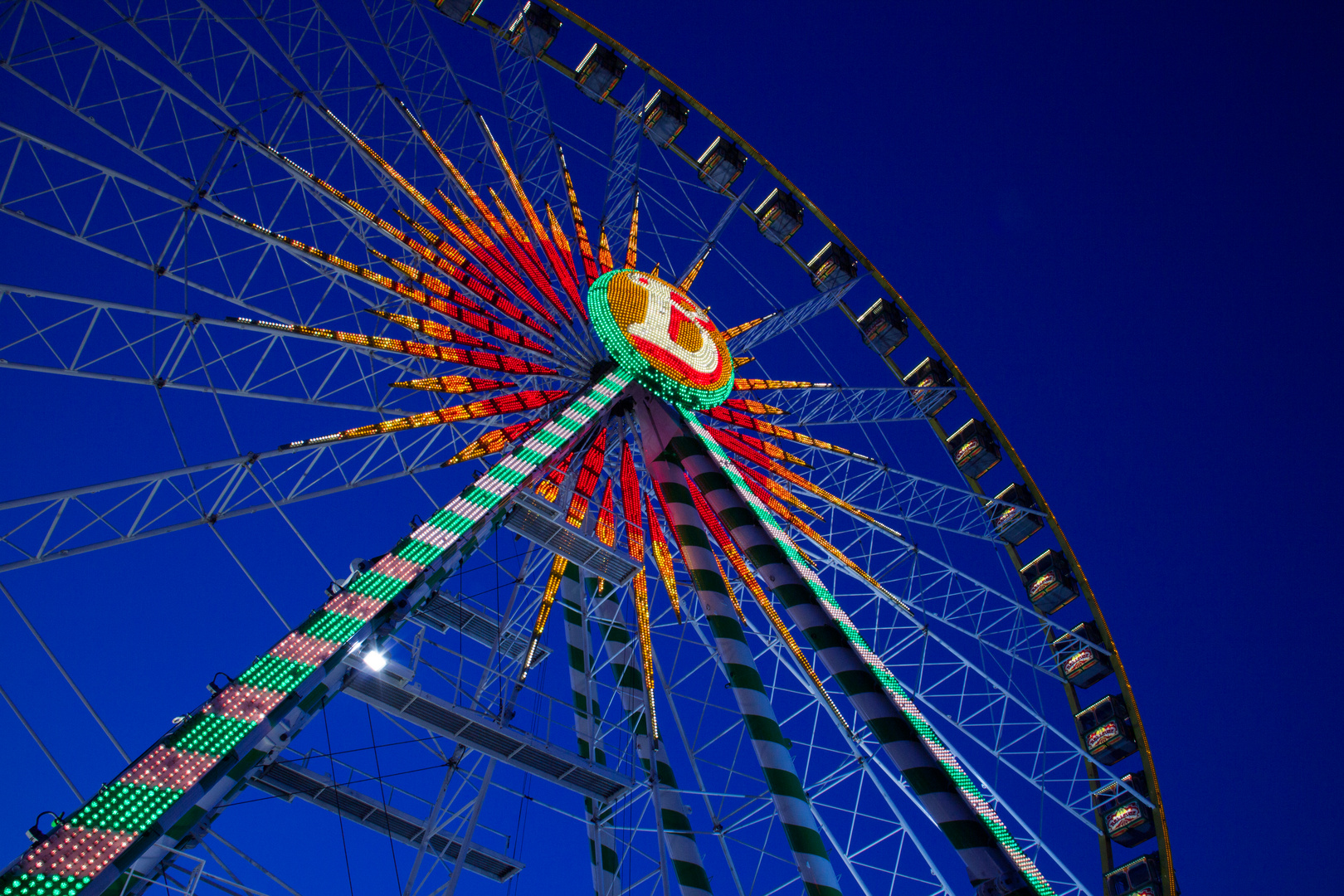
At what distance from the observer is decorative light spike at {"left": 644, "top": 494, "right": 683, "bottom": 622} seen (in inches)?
577

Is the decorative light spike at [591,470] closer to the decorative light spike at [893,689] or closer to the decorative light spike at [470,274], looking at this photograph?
the decorative light spike at [893,689]

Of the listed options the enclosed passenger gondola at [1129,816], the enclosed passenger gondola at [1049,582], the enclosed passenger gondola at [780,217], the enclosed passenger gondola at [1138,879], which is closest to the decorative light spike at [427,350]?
the enclosed passenger gondola at [780,217]

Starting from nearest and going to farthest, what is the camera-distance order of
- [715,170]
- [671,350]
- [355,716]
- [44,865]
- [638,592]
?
[44,865] → [638,592] → [671,350] → [715,170] → [355,716]

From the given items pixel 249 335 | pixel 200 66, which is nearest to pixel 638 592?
pixel 200 66

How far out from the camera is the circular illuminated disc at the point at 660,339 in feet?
47.2

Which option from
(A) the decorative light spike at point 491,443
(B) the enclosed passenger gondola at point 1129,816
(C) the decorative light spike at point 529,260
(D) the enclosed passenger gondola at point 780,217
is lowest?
(B) the enclosed passenger gondola at point 1129,816

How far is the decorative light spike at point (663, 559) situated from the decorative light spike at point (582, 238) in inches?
140

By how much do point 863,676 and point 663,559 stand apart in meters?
4.23

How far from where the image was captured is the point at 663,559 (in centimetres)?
1512

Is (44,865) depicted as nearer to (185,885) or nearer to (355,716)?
(185,885)

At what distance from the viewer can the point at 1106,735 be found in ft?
63.8

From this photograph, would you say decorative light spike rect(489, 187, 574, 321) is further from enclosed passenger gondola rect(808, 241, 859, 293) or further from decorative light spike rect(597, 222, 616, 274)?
enclosed passenger gondola rect(808, 241, 859, 293)

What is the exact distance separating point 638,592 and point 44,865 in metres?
8.78

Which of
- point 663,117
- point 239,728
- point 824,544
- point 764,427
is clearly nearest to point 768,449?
point 764,427
